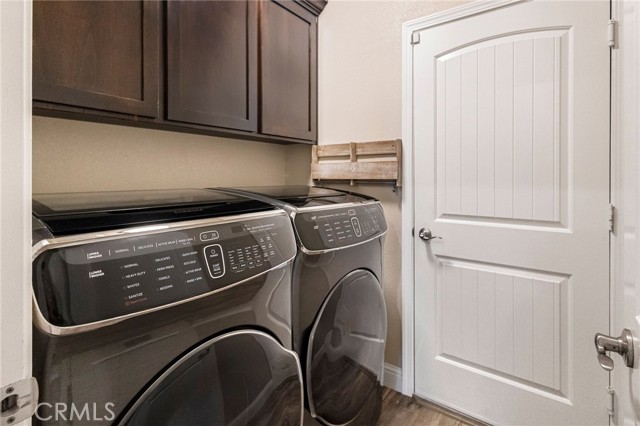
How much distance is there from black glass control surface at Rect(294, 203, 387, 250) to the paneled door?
48 cm

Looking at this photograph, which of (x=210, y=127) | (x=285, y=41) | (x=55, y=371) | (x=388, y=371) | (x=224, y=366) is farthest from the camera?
(x=388, y=371)

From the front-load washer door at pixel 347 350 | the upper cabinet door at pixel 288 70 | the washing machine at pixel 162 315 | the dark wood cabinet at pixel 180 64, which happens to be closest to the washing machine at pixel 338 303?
the front-load washer door at pixel 347 350

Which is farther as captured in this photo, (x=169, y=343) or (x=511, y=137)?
(x=511, y=137)

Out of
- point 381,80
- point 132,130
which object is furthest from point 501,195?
point 132,130

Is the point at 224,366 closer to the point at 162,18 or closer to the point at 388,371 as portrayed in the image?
the point at 162,18

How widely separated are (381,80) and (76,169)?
163cm

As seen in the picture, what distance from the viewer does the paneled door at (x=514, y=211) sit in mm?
1411

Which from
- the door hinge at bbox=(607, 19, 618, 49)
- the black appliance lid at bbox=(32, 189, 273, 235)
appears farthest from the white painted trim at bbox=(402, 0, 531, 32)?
Answer: the black appliance lid at bbox=(32, 189, 273, 235)

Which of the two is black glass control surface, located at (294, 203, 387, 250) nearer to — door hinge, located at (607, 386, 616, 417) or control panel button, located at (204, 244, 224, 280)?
control panel button, located at (204, 244, 224, 280)

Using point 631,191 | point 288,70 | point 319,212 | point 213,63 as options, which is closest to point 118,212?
point 319,212

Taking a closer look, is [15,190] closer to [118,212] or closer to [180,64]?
[118,212]

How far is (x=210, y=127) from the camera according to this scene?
151 centimetres

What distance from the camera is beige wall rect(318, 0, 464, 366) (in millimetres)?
1908

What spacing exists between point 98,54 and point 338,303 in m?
1.25
